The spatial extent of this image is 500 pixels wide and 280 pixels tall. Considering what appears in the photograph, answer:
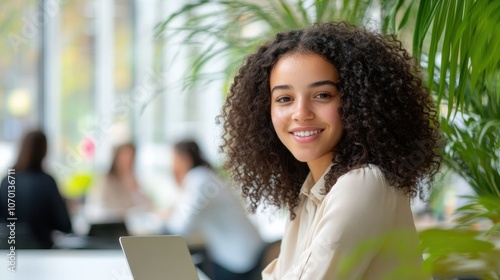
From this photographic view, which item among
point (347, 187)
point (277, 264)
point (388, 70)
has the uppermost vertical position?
point (388, 70)

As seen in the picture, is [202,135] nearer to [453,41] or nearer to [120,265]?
[120,265]

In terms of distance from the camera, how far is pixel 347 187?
1.41m

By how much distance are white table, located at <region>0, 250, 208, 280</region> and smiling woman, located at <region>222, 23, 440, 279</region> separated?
1.10 m

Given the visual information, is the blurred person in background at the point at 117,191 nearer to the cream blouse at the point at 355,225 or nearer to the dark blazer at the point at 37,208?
the dark blazer at the point at 37,208

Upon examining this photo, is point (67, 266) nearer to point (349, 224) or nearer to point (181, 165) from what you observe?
point (181, 165)

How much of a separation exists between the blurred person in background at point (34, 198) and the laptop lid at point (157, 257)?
9.60 feet

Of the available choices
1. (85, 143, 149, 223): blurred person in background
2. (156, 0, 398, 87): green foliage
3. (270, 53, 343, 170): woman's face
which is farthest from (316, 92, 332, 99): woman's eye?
(85, 143, 149, 223): blurred person in background

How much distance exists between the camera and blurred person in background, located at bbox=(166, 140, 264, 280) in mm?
3812

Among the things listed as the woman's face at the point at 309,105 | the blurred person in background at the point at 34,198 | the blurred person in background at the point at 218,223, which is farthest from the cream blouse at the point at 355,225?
the blurred person in background at the point at 34,198

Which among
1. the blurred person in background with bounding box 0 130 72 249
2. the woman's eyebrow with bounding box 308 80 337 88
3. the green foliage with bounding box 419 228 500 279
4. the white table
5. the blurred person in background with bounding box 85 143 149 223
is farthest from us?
the blurred person in background with bounding box 85 143 149 223

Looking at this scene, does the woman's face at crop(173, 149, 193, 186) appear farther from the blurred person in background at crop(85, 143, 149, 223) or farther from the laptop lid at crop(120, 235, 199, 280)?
the laptop lid at crop(120, 235, 199, 280)

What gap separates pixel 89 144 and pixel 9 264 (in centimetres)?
492

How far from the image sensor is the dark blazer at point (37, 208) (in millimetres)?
4359

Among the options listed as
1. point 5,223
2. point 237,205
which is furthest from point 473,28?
point 5,223
